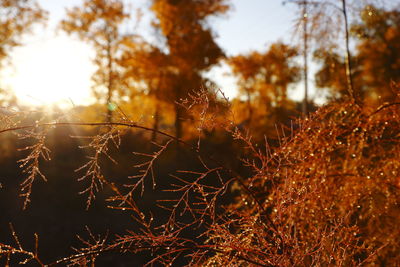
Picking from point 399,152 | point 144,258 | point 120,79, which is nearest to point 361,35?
point 399,152

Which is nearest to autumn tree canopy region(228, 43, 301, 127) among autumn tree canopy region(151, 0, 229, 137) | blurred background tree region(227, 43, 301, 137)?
blurred background tree region(227, 43, 301, 137)

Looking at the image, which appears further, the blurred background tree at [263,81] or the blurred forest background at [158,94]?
the blurred background tree at [263,81]

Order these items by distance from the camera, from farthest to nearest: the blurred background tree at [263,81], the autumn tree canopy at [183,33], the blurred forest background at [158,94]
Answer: the blurred background tree at [263,81] < the autumn tree canopy at [183,33] < the blurred forest background at [158,94]

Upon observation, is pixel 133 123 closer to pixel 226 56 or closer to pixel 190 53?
pixel 190 53

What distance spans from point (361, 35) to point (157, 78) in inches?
424

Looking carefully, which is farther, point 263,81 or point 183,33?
point 263,81

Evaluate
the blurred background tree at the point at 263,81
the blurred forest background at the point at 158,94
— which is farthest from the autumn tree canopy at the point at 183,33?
the blurred background tree at the point at 263,81

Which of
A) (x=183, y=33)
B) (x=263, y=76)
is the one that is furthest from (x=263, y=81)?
(x=183, y=33)

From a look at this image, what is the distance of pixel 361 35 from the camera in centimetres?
789

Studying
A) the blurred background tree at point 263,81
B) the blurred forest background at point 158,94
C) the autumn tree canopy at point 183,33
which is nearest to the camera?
the blurred forest background at point 158,94

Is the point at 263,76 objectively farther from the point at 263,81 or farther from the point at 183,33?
the point at 183,33

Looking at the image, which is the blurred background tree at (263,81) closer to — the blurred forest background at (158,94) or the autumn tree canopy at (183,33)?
the blurred forest background at (158,94)

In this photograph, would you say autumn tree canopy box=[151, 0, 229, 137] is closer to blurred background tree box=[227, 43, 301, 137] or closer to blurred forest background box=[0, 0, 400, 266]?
blurred forest background box=[0, 0, 400, 266]

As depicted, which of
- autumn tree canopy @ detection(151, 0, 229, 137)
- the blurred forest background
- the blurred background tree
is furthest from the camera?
the blurred background tree
